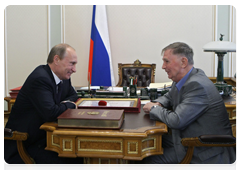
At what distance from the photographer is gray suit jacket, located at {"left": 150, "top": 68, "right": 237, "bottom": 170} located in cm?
155

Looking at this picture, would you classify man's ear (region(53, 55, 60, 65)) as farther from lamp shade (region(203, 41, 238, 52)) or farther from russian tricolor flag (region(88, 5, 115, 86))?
russian tricolor flag (region(88, 5, 115, 86))

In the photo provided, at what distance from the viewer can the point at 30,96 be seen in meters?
1.67

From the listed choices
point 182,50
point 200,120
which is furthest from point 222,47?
point 200,120

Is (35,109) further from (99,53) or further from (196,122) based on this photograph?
(99,53)

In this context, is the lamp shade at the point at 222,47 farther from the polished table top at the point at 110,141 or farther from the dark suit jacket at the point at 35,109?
the dark suit jacket at the point at 35,109

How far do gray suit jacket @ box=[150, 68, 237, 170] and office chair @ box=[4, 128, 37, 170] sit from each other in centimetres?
81

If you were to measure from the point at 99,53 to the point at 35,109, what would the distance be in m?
2.62

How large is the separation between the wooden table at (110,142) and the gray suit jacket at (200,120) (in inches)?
6.1

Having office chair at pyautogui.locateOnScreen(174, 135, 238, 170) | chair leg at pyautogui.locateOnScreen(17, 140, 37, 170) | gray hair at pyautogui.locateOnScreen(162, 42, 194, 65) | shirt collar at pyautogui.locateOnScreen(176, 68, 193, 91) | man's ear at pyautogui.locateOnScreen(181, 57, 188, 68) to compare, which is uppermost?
gray hair at pyautogui.locateOnScreen(162, 42, 194, 65)

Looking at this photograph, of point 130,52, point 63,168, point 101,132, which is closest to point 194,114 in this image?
point 101,132

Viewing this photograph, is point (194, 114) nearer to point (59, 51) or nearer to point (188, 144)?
point (188, 144)

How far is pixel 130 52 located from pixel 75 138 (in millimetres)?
3416

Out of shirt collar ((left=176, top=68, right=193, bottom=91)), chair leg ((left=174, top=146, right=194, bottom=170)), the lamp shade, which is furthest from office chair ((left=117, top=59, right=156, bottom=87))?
chair leg ((left=174, top=146, right=194, bottom=170))

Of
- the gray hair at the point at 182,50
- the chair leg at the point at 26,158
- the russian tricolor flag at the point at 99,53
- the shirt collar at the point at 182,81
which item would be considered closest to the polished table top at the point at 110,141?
the chair leg at the point at 26,158
